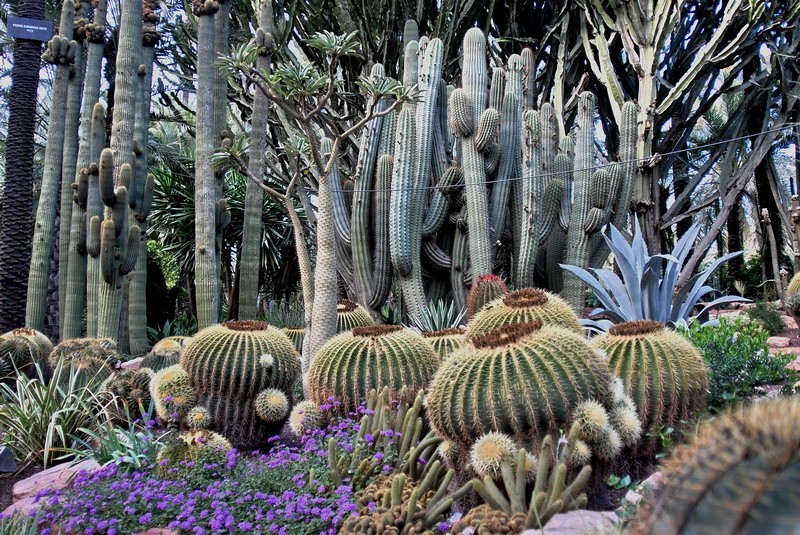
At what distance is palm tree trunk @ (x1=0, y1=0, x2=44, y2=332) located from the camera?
357 inches

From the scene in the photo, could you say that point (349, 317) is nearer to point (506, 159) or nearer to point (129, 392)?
point (129, 392)

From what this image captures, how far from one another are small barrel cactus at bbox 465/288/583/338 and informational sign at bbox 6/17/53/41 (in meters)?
7.95

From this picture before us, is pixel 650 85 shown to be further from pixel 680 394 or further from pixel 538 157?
pixel 680 394

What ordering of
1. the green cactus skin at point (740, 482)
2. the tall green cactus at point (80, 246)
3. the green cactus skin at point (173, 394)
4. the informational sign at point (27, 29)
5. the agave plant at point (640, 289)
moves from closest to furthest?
the green cactus skin at point (740, 482), the green cactus skin at point (173, 394), the agave plant at point (640, 289), the tall green cactus at point (80, 246), the informational sign at point (27, 29)

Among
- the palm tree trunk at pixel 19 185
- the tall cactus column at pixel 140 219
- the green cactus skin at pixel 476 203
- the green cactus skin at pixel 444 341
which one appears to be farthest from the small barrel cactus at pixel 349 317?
the palm tree trunk at pixel 19 185

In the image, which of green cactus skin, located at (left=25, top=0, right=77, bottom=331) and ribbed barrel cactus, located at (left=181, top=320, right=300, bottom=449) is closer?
ribbed barrel cactus, located at (left=181, top=320, right=300, bottom=449)

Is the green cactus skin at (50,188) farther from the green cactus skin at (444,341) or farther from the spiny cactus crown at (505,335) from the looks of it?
the spiny cactus crown at (505,335)

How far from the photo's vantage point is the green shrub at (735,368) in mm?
4645

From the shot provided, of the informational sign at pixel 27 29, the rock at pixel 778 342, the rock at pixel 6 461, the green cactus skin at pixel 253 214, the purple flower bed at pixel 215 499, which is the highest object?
the informational sign at pixel 27 29

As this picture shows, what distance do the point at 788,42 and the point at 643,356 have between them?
13079 mm

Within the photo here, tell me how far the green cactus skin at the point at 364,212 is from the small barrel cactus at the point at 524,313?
4564 mm

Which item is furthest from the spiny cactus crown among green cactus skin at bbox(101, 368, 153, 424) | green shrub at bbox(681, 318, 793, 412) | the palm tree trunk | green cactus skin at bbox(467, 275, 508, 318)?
the palm tree trunk

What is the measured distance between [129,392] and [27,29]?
6160 mm

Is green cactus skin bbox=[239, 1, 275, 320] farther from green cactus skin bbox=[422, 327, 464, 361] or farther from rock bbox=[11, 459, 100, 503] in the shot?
rock bbox=[11, 459, 100, 503]
